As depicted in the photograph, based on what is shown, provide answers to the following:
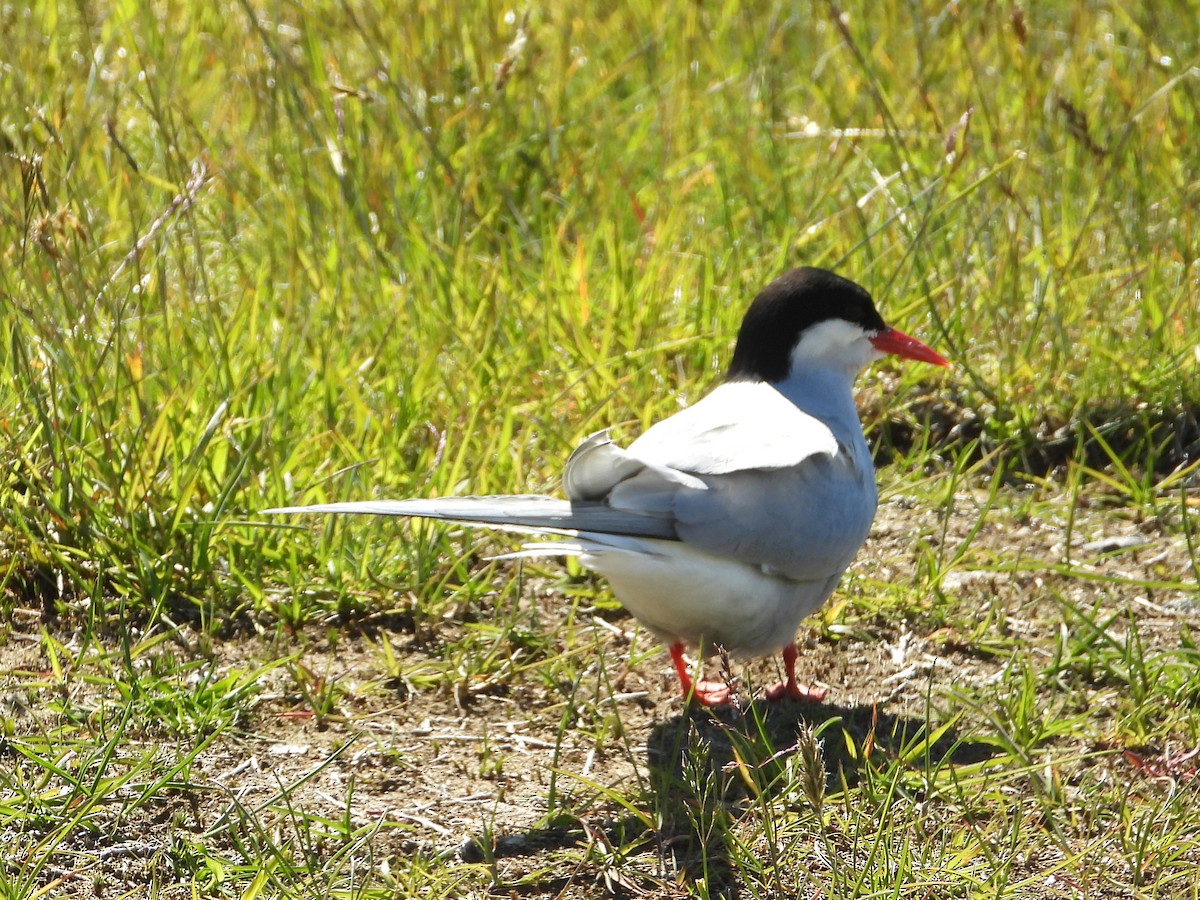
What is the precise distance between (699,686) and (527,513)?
0.74 meters

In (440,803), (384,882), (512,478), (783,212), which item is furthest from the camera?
(783,212)

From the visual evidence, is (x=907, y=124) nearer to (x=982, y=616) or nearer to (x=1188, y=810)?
(x=982, y=616)

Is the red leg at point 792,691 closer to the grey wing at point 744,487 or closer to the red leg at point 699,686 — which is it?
the red leg at point 699,686

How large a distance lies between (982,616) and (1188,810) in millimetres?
821

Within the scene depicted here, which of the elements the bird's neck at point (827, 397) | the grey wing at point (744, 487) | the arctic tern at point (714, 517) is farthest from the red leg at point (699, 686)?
the bird's neck at point (827, 397)

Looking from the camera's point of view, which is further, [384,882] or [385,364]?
[385,364]

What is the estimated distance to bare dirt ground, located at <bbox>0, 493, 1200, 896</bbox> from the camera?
2455mm

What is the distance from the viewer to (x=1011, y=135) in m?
4.77

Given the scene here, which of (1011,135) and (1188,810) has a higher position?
(1011,135)

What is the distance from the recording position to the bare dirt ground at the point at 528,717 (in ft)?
8.05

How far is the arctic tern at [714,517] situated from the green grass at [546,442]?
0.19 m

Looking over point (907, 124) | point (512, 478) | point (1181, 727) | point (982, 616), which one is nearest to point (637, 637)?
point (512, 478)

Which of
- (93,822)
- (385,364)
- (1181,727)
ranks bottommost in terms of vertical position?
(1181,727)

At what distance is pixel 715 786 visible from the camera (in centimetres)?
251
